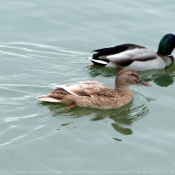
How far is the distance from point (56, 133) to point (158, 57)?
4.18 meters

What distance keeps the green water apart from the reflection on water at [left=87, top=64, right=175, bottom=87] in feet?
0.06

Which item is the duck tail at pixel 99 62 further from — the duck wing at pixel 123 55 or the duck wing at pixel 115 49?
the duck wing at pixel 115 49

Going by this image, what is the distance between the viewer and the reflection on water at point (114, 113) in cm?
1073

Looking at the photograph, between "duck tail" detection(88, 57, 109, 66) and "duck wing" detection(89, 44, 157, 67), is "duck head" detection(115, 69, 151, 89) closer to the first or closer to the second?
"duck tail" detection(88, 57, 109, 66)

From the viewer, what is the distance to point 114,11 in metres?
15.4

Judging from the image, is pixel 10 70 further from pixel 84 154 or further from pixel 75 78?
pixel 84 154

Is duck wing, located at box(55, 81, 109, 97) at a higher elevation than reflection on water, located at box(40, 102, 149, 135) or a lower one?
higher

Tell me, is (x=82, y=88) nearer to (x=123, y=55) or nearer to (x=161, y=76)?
(x=123, y=55)

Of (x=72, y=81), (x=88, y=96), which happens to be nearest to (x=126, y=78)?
(x=88, y=96)

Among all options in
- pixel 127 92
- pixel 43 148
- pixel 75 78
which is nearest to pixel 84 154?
pixel 43 148

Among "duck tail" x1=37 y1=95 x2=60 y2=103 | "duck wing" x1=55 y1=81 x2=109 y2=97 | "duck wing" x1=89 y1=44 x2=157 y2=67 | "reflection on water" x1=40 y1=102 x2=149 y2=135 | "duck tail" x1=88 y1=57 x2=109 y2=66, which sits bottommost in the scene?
"reflection on water" x1=40 y1=102 x2=149 y2=135

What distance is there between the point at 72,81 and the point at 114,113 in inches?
52.8

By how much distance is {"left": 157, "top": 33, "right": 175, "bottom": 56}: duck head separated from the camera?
13.7m

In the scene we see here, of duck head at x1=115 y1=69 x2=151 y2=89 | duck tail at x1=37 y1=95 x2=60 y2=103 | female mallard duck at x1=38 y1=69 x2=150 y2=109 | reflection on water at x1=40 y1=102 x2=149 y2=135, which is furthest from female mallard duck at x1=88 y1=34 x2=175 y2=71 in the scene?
duck tail at x1=37 y1=95 x2=60 y2=103
